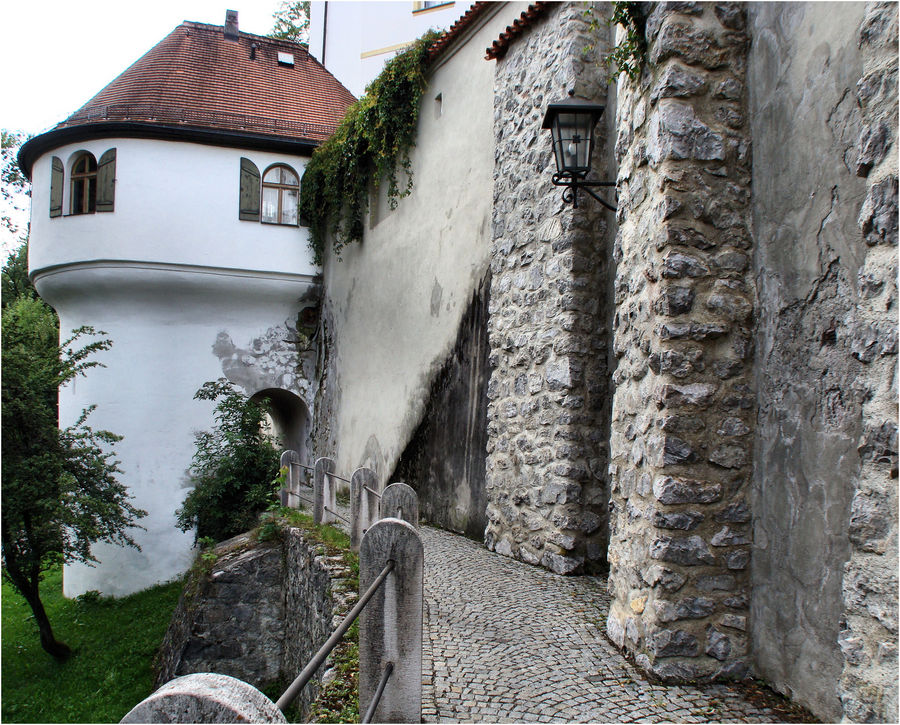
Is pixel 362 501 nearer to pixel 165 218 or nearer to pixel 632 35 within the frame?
pixel 632 35

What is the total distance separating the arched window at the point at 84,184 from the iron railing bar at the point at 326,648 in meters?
12.6

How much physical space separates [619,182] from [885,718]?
292 centimetres

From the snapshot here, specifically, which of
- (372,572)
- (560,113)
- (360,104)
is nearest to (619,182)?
(560,113)

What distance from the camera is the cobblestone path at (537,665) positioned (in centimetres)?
301

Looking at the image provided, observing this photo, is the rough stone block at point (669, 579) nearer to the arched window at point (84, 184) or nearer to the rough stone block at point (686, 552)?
the rough stone block at point (686, 552)

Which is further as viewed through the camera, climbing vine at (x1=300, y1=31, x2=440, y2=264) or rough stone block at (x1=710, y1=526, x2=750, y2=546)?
climbing vine at (x1=300, y1=31, x2=440, y2=264)

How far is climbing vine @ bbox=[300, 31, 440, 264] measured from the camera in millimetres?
9391

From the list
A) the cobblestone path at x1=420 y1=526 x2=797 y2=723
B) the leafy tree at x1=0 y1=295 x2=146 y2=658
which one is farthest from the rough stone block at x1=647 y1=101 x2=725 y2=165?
the leafy tree at x1=0 y1=295 x2=146 y2=658

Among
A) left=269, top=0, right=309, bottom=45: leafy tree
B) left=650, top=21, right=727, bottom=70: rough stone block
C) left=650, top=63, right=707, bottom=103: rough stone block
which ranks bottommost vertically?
left=650, top=63, right=707, bottom=103: rough stone block

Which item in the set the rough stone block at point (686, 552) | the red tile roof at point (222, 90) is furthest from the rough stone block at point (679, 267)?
the red tile roof at point (222, 90)

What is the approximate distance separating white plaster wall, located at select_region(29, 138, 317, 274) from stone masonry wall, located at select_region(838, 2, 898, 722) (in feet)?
39.3

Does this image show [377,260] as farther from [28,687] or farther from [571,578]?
[28,687]

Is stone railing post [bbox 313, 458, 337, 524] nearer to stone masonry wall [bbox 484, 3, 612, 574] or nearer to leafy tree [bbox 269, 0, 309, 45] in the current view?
stone masonry wall [bbox 484, 3, 612, 574]

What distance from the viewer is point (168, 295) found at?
1310 cm
